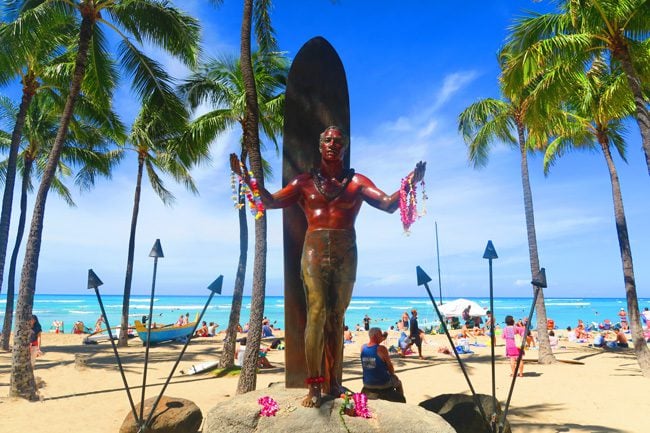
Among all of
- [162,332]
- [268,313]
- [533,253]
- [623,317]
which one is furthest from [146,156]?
[268,313]

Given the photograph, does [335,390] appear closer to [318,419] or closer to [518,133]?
[318,419]

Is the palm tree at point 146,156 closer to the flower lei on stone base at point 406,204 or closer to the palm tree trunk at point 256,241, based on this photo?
the palm tree trunk at point 256,241

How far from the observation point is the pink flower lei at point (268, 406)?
138 inches

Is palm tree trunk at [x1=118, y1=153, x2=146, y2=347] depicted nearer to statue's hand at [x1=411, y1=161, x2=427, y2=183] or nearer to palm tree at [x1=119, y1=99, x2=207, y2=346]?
palm tree at [x1=119, y1=99, x2=207, y2=346]

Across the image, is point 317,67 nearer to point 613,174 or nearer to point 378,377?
point 378,377

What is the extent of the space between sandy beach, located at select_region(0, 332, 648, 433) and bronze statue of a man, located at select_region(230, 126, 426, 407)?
4.41 m

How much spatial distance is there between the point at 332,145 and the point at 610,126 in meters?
14.8

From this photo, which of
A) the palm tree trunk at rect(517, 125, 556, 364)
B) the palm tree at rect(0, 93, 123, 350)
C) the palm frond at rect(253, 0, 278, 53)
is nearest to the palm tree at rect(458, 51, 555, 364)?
the palm tree trunk at rect(517, 125, 556, 364)

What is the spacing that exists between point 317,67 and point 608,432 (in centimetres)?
636

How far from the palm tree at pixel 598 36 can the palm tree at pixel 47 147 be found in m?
12.5

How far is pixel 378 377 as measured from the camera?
5.61 metres

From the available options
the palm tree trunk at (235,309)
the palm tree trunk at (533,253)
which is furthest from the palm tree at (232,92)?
the palm tree trunk at (533,253)

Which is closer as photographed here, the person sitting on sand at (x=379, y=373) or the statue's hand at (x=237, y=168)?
the statue's hand at (x=237, y=168)

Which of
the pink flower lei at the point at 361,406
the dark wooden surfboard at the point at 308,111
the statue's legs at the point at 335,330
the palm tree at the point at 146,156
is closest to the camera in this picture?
the pink flower lei at the point at 361,406
